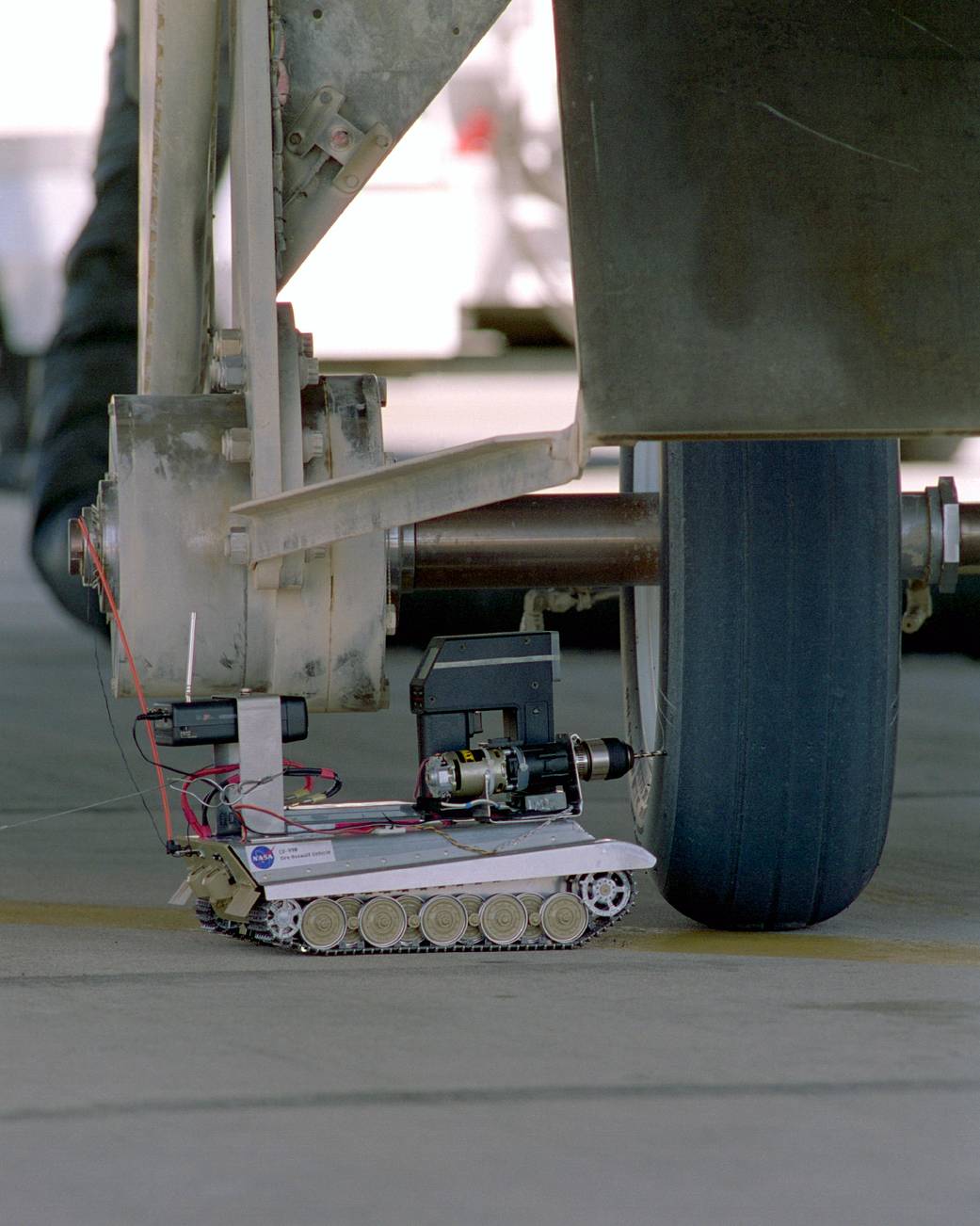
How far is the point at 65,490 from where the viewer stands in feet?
18.4

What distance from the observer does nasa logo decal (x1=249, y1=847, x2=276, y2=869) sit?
2.55 meters

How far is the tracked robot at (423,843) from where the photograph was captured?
2.56 metres

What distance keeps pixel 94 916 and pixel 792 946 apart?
1054 mm

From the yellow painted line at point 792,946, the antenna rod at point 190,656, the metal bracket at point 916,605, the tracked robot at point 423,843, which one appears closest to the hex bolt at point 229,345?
the antenna rod at point 190,656

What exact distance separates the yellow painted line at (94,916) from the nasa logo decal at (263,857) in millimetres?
236

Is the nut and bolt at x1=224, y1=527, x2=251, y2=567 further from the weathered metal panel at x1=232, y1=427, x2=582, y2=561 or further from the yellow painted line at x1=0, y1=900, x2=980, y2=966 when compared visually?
the yellow painted line at x1=0, y1=900, x2=980, y2=966

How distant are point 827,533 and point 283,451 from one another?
A: 0.81 m

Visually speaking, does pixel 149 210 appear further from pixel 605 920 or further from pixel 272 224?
pixel 605 920

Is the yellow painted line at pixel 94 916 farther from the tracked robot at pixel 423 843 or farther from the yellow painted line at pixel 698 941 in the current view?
the tracked robot at pixel 423 843

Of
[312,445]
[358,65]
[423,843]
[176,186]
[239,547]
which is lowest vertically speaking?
[423,843]

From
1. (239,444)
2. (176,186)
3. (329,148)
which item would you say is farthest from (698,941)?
(176,186)

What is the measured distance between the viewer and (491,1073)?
1917 millimetres

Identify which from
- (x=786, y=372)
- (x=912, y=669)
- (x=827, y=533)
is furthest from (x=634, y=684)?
(x=912, y=669)

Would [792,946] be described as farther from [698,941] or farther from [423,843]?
[423,843]
